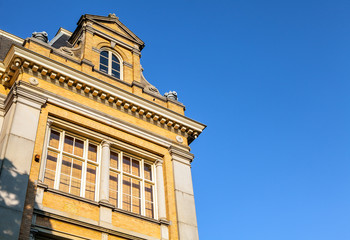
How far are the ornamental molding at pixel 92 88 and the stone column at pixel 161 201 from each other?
211 cm

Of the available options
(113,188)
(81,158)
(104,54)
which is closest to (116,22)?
(104,54)

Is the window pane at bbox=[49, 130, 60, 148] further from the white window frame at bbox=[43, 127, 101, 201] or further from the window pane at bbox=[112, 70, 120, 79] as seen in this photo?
the window pane at bbox=[112, 70, 120, 79]

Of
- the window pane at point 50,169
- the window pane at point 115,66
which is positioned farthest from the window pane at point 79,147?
the window pane at point 115,66

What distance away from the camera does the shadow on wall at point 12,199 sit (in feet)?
41.2

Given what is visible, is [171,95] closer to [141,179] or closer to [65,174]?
[141,179]

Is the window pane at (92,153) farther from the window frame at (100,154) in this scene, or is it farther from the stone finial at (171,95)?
the stone finial at (171,95)

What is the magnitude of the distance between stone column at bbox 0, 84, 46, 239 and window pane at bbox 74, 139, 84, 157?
179cm

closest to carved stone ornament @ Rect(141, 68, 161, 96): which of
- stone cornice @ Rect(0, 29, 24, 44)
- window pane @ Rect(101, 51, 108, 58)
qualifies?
window pane @ Rect(101, 51, 108, 58)

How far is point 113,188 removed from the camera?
54.1 ft

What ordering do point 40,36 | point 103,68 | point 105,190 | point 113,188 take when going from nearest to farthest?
point 105,190 → point 113,188 → point 40,36 → point 103,68

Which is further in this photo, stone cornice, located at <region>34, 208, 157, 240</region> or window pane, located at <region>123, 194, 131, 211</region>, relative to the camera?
window pane, located at <region>123, 194, 131, 211</region>

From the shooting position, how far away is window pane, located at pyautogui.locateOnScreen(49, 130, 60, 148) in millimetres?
16091

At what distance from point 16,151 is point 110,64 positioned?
7.55 metres

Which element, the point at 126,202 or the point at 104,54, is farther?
the point at 104,54
